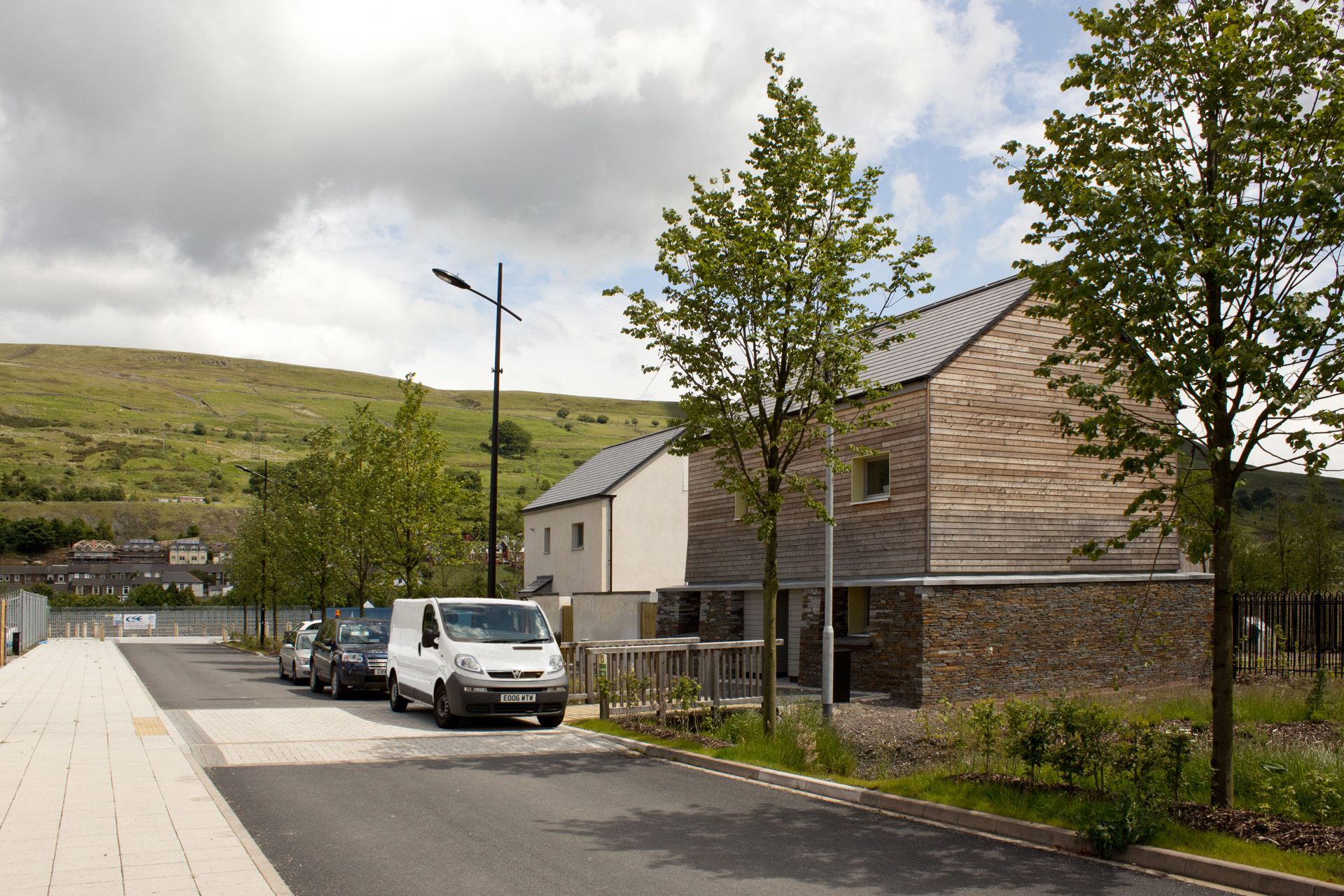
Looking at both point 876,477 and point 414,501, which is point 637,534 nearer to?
point 414,501

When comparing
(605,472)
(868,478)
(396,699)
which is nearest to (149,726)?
(396,699)

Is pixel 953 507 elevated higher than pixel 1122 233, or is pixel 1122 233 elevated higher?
pixel 1122 233

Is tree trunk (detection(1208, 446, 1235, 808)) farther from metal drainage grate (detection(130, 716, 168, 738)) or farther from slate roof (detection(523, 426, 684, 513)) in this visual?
slate roof (detection(523, 426, 684, 513))

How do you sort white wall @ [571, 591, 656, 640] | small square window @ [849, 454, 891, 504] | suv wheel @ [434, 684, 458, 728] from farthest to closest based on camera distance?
white wall @ [571, 591, 656, 640] → small square window @ [849, 454, 891, 504] → suv wheel @ [434, 684, 458, 728]

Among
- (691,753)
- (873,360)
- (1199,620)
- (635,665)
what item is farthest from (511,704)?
(1199,620)

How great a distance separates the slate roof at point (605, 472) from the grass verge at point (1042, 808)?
2408cm

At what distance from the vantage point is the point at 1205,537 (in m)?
7.89

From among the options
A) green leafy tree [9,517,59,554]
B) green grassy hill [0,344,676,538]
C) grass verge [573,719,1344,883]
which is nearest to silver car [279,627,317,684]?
grass verge [573,719,1344,883]

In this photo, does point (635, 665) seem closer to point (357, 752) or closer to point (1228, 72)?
point (357, 752)

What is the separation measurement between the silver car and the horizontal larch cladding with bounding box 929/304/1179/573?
15017mm

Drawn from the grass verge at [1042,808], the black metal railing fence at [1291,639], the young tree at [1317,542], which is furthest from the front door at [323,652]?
the young tree at [1317,542]

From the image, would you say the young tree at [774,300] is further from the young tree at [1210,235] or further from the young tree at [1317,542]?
the young tree at [1317,542]

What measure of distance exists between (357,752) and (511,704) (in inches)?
101

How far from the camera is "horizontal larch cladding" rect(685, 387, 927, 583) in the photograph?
1959 cm
